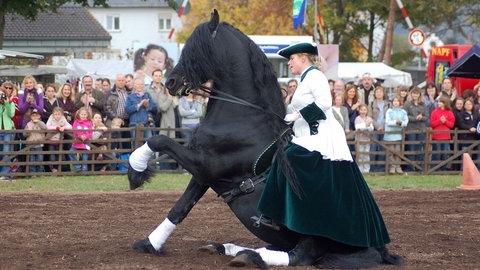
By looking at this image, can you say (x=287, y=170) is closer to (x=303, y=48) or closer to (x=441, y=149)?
(x=303, y=48)

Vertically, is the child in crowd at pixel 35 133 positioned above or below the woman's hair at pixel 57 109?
below

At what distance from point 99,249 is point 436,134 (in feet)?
38.1

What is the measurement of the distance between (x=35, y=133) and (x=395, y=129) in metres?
7.17

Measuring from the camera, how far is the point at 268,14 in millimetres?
48719

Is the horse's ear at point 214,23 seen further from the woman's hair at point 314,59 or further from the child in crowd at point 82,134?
the child in crowd at point 82,134

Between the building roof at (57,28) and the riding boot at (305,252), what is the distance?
44419 mm

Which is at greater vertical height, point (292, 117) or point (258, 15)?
point (258, 15)

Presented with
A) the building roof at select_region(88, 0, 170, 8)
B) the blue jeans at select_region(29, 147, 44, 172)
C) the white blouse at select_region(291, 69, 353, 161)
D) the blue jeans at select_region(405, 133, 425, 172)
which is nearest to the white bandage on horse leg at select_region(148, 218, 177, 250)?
the white blouse at select_region(291, 69, 353, 161)

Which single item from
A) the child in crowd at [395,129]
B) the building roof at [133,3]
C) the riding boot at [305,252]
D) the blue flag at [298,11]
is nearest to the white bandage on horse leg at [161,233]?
the riding boot at [305,252]

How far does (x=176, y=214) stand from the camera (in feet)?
26.4

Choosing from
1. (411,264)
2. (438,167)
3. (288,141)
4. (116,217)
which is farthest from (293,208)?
(438,167)

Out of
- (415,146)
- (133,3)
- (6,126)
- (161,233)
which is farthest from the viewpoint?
(133,3)

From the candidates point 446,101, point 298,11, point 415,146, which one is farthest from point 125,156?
point 298,11

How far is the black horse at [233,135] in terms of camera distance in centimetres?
782
